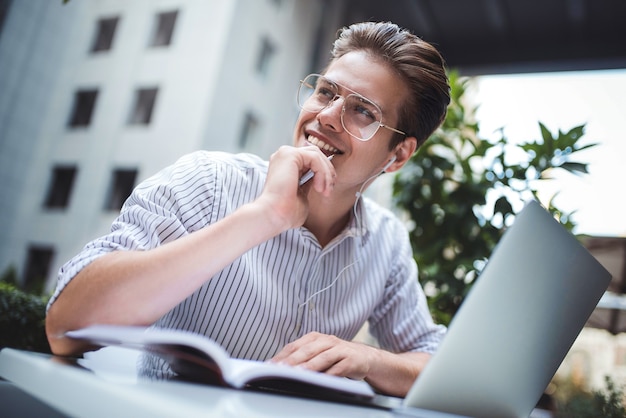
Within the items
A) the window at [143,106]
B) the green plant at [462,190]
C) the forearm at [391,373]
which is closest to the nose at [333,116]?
the forearm at [391,373]

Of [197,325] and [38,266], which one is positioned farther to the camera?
[38,266]

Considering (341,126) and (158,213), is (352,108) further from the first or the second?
(158,213)

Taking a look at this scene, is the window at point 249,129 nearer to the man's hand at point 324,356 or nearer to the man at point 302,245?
the man at point 302,245

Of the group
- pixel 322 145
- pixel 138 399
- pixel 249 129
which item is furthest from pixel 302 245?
pixel 249 129

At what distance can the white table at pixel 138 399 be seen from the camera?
1.18 feet

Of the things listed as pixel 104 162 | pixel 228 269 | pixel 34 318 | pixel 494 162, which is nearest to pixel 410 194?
pixel 494 162

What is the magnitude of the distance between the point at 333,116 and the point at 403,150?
36 centimetres

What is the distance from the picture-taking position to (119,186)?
336cm

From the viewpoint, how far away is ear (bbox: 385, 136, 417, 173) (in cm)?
150

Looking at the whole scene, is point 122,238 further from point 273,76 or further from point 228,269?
point 273,76

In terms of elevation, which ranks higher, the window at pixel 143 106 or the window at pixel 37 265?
the window at pixel 143 106

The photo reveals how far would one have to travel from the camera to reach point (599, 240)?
3.78 meters

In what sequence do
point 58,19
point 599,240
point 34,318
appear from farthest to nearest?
1. point 599,240
2. point 58,19
3. point 34,318

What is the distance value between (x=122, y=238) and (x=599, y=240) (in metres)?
3.96
